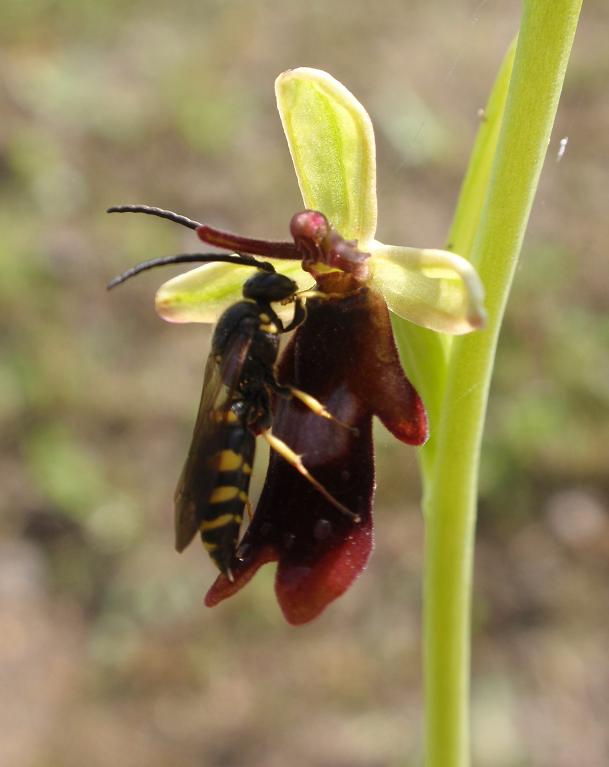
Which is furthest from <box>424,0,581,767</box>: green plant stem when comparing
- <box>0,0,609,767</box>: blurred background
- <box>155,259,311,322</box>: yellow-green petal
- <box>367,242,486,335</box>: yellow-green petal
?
<box>0,0,609,767</box>: blurred background

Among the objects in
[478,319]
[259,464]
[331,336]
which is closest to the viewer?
[478,319]

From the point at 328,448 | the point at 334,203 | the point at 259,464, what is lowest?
Result: the point at 259,464

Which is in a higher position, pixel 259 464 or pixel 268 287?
pixel 268 287

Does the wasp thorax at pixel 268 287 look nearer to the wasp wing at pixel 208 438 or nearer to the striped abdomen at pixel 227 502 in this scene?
the wasp wing at pixel 208 438

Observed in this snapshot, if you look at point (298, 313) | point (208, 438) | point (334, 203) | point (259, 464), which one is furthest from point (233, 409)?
point (259, 464)

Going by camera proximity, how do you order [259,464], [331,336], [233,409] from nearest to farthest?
[233,409]
[331,336]
[259,464]

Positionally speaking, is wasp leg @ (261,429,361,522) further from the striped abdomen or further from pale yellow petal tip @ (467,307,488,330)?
pale yellow petal tip @ (467,307,488,330)

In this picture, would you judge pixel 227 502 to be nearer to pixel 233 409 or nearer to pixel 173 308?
pixel 233 409
